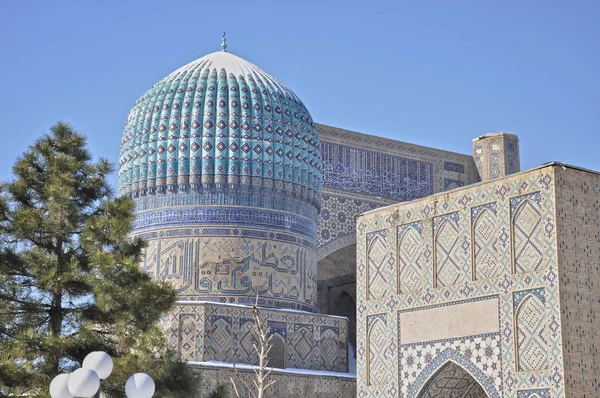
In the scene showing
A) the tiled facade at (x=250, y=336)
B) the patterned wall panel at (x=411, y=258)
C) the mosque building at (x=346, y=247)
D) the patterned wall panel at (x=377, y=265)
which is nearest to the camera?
the mosque building at (x=346, y=247)

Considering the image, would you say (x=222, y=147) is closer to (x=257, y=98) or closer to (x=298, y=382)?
(x=257, y=98)

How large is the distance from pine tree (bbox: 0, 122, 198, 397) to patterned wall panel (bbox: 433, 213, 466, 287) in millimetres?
3951

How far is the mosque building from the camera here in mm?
10898

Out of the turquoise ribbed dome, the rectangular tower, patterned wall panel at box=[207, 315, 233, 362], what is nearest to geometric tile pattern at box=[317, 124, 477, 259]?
the rectangular tower

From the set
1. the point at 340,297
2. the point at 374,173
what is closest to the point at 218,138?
the point at 340,297

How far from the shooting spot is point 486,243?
11539 mm

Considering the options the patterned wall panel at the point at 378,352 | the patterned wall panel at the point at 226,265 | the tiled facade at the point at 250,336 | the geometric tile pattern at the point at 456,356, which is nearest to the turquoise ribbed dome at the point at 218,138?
the patterned wall panel at the point at 226,265

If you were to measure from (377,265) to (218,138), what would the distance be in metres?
3.79

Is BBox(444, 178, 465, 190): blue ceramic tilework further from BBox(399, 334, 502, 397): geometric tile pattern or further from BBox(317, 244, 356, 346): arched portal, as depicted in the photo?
BBox(399, 334, 502, 397): geometric tile pattern

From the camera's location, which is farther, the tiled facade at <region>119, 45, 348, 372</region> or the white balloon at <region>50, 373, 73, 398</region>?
the tiled facade at <region>119, 45, 348, 372</region>

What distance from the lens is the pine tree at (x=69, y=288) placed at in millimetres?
8320

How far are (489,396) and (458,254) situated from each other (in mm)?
1644

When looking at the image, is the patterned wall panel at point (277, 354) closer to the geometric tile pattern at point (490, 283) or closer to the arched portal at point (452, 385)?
the geometric tile pattern at point (490, 283)

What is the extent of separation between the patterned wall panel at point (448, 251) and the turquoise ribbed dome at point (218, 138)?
13.8ft
